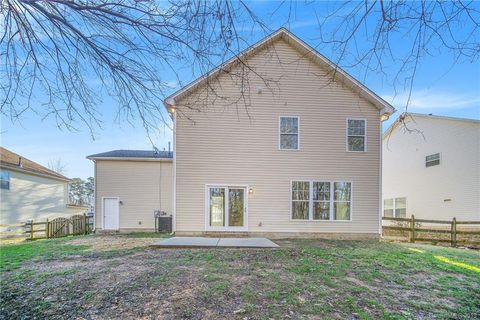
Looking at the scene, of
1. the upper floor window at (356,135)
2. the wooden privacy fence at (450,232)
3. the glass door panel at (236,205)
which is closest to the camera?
the glass door panel at (236,205)

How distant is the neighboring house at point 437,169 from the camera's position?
13.0 metres

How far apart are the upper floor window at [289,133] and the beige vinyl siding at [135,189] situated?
20.6 feet

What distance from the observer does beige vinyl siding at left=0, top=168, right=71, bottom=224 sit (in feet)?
48.9

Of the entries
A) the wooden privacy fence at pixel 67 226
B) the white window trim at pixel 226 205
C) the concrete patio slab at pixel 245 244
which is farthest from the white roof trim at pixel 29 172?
the concrete patio slab at pixel 245 244

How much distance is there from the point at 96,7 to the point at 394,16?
293cm

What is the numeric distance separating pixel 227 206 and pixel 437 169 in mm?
11302

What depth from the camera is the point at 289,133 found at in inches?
439

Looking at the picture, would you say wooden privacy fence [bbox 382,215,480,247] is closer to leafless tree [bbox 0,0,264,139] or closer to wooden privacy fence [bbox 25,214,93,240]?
leafless tree [bbox 0,0,264,139]

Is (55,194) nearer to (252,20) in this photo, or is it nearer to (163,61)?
(163,61)

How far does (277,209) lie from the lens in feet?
35.7

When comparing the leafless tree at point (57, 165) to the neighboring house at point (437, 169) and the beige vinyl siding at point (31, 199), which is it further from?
the neighboring house at point (437, 169)

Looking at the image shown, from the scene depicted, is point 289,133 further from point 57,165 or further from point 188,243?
point 57,165

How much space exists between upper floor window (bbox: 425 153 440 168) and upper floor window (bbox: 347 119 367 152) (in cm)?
631

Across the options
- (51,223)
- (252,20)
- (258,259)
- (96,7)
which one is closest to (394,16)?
(252,20)
